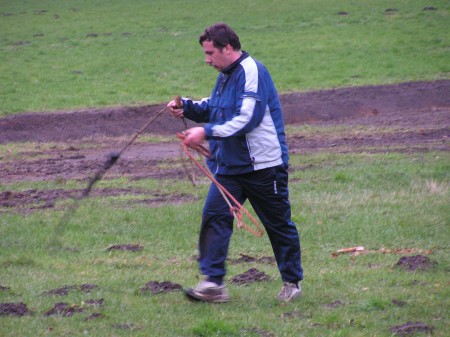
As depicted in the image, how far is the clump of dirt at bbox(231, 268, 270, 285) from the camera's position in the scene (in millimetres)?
7480

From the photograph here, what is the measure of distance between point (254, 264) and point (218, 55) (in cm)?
239

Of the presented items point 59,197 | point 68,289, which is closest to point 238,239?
point 68,289

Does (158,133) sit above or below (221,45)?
below

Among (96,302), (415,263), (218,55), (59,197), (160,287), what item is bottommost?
(59,197)

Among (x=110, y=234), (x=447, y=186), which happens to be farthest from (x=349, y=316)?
(x=447, y=186)

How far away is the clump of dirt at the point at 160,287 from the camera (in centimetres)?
712

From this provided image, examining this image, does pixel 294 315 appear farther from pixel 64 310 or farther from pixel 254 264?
pixel 254 264

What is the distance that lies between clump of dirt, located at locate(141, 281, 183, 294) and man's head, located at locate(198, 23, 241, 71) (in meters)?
1.78

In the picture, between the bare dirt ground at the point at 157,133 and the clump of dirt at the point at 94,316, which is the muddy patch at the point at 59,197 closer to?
the bare dirt ground at the point at 157,133

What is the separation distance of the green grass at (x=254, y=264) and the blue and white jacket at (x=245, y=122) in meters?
1.08

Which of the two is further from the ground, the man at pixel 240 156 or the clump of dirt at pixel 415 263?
the man at pixel 240 156

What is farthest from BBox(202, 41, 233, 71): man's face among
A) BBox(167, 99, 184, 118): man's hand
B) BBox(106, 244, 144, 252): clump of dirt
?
BBox(106, 244, 144, 252): clump of dirt

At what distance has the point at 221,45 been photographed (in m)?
6.54

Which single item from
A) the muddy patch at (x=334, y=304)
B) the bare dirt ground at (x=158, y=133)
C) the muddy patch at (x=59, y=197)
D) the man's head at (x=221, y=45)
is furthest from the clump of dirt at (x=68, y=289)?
the bare dirt ground at (x=158, y=133)
